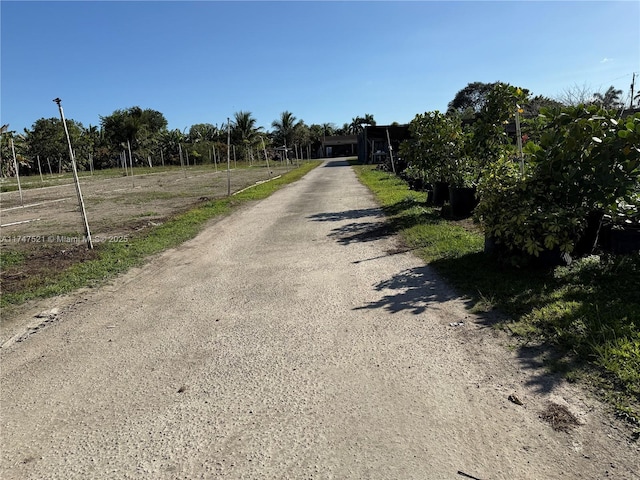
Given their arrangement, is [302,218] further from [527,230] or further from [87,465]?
[87,465]

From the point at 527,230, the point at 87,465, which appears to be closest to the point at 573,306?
the point at 527,230

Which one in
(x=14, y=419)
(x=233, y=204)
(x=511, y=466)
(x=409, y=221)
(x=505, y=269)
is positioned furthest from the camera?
(x=233, y=204)

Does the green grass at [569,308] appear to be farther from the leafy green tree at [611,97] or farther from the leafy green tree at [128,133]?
the leafy green tree at [128,133]

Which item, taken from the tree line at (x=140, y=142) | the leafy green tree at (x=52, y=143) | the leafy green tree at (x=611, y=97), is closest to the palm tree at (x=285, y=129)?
the tree line at (x=140, y=142)

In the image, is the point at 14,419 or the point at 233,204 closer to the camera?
the point at 14,419

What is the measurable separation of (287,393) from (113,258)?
4.90m

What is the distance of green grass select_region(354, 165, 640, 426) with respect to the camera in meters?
2.67

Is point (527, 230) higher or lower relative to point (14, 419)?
higher

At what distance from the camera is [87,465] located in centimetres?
216

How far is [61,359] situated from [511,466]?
128 inches

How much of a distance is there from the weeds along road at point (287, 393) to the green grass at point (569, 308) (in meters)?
0.20

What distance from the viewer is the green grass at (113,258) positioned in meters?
5.07

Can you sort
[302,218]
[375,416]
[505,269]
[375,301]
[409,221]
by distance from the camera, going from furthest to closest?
[302,218]
[409,221]
[505,269]
[375,301]
[375,416]

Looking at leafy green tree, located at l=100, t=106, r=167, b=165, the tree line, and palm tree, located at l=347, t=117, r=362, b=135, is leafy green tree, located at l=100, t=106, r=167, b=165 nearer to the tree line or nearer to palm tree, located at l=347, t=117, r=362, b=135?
the tree line
